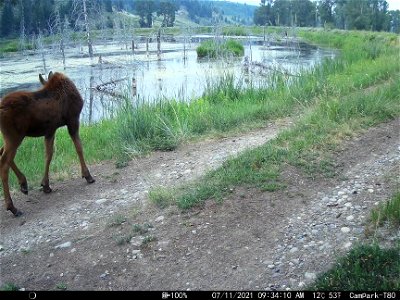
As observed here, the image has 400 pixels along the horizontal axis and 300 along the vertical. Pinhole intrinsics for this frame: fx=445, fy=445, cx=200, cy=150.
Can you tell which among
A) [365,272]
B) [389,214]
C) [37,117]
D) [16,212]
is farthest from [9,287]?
[389,214]

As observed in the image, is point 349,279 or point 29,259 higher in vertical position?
point 349,279

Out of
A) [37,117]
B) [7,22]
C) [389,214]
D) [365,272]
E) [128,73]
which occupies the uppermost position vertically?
[7,22]

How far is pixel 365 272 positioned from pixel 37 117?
14.6ft

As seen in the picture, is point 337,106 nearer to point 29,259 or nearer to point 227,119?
point 227,119

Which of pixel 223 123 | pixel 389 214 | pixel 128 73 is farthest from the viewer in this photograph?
pixel 128 73

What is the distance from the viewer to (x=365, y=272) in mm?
3639

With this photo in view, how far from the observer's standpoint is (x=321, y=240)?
175 inches

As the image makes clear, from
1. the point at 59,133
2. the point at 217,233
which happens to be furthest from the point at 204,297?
the point at 59,133

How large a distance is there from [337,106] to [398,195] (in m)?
3.77

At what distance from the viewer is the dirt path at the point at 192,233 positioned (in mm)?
4242

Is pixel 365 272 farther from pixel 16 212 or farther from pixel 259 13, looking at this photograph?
pixel 259 13

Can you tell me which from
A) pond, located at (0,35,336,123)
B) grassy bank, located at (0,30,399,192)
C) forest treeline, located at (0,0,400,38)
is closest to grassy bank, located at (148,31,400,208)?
grassy bank, located at (0,30,399,192)

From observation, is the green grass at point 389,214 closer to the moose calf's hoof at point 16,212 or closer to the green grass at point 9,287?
the green grass at point 9,287

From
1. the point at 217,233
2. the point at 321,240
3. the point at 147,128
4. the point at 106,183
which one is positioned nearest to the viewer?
the point at 321,240
